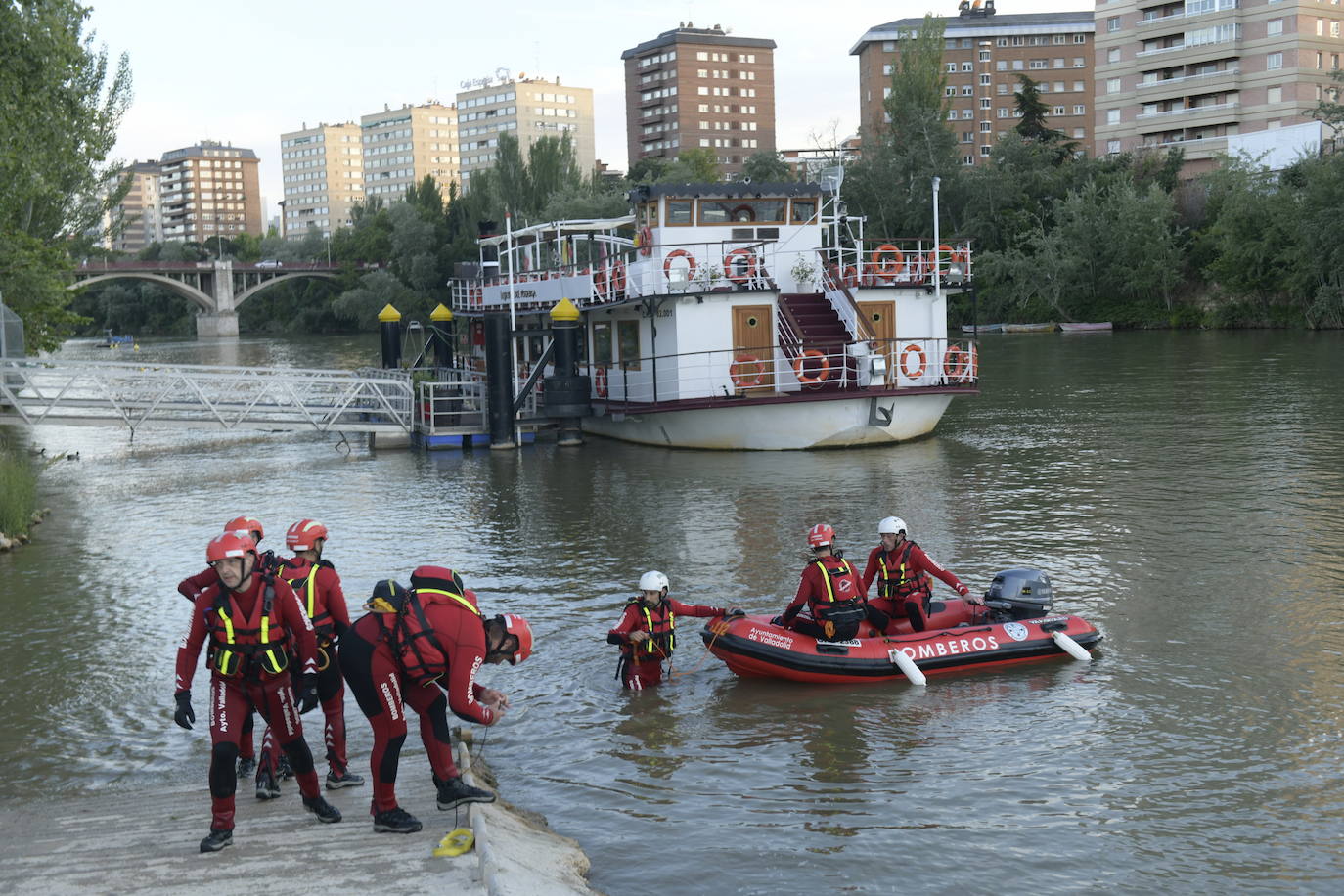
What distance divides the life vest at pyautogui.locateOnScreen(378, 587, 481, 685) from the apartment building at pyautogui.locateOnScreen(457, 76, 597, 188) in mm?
169364

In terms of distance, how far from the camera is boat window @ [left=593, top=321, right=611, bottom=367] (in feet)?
99.8

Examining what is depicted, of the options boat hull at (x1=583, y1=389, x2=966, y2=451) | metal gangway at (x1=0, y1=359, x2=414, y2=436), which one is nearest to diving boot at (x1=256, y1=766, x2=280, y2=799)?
boat hull at (x1=583, y1=389, x2=966, y2=451)

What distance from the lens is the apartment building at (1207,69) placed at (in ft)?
264

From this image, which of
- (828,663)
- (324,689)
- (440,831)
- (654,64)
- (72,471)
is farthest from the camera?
(654,64)

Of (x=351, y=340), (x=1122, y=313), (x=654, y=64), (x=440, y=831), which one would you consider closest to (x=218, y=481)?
(x=440, y=831)

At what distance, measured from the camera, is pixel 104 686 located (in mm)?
12188

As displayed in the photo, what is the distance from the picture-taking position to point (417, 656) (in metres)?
7.24

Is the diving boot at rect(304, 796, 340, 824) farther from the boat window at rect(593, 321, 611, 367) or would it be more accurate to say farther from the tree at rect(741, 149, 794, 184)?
the tree at rect(741, 149, 794, 184)

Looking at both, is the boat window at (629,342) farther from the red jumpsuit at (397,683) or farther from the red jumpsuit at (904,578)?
the red jumpsuit at (397,683)

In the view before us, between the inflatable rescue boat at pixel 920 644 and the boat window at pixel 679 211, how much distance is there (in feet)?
55.6

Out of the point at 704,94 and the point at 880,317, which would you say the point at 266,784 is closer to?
the point at 880,317

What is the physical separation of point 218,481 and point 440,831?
19.6 metres

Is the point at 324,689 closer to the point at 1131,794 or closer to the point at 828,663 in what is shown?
the point at 828,663

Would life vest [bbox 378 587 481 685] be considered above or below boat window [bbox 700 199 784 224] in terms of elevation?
below
